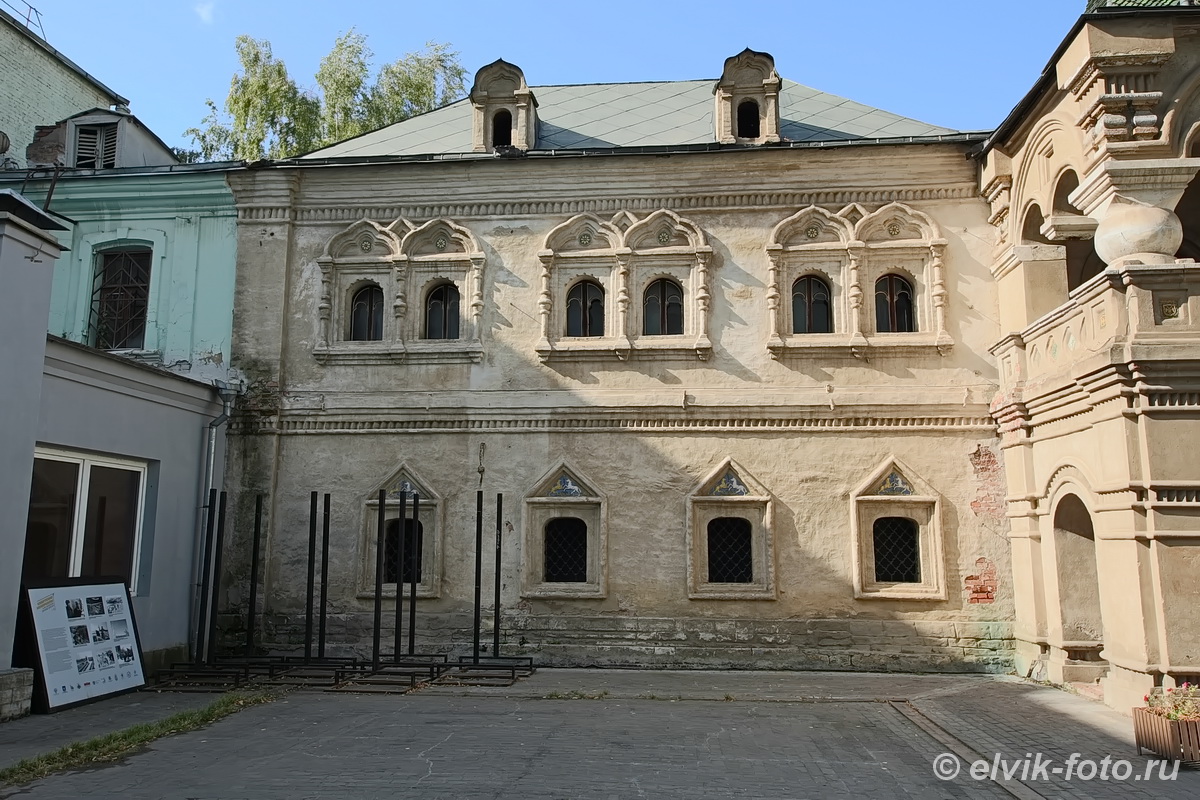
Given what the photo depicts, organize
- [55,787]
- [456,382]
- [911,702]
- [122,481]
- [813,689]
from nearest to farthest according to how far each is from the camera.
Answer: [55,787] < [911,702] < [813,689] < [122,481] < [456,382]

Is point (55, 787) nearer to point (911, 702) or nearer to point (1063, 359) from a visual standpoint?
point (911, 702)

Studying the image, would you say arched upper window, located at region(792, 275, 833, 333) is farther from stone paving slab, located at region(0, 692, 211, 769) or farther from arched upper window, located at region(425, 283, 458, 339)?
stone paving slab, located at region(0, 692, 211, 769)

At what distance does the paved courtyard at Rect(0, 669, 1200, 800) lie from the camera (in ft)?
21.3

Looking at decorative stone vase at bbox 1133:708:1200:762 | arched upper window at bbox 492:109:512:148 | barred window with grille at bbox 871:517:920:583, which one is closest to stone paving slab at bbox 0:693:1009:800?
decorative stone vase at bbox 1133:708:1200:762

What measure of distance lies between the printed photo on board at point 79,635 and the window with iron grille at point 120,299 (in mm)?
5283

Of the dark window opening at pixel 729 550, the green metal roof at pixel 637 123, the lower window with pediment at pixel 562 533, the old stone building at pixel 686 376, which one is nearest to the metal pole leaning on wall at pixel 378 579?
the old stone building at pixel 686 376

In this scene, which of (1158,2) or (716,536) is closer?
(1158,2)

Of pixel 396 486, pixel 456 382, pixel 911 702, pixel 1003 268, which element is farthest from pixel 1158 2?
pixel 396 486

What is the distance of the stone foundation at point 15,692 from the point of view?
27.6 feet

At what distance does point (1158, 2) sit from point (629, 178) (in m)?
6.60

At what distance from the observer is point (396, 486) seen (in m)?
13.0

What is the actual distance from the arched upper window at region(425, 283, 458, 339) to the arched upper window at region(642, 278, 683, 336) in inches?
111

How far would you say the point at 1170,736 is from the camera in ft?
22.7

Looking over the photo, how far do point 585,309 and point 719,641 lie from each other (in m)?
4.98
